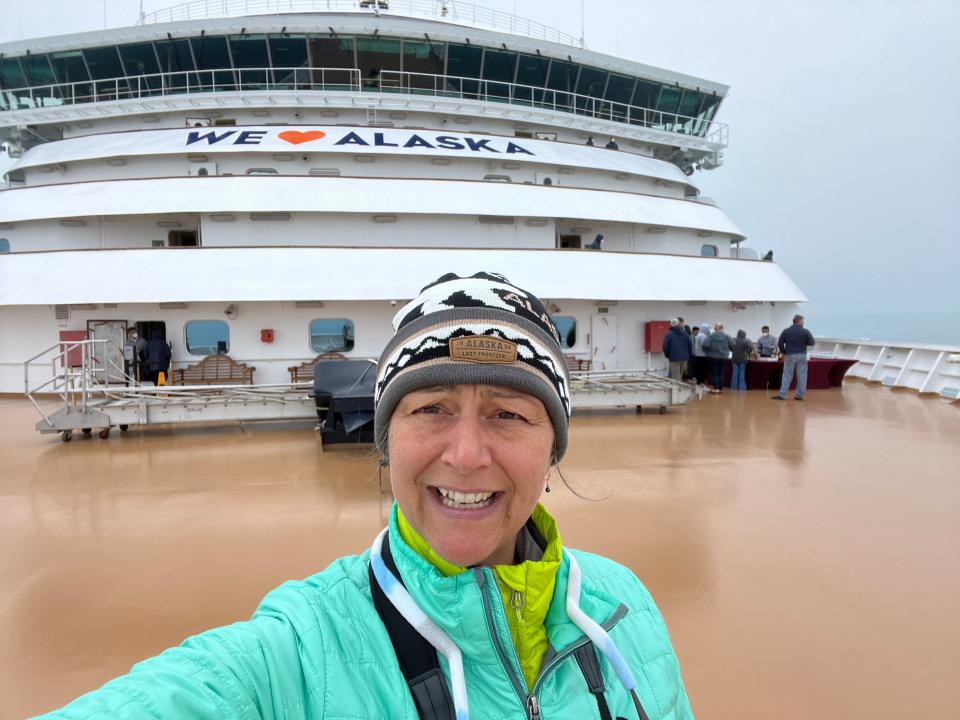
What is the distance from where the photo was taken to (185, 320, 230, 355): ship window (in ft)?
39.8


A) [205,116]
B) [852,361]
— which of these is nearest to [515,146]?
[205,116]

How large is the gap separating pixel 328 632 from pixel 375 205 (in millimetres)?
12901

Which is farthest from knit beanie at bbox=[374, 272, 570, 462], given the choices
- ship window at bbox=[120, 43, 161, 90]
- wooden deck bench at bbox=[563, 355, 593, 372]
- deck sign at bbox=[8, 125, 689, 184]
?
ship window at bbox=[120, 43, 161, 90]

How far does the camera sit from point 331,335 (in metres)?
12.5

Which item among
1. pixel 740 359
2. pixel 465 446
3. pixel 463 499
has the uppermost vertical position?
pixel 465 446

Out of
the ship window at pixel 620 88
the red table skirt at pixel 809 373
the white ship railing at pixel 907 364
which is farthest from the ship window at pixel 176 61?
the white ship railing at pixel 907 364

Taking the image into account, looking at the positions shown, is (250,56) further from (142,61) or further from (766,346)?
(766,346)

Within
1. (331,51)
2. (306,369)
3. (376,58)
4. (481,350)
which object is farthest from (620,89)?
(481,350)

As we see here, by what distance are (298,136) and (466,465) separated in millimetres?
15377

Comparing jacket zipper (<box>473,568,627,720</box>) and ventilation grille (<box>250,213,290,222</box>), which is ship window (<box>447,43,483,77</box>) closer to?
ventilation grille (<box>250,213,290,222</box>)

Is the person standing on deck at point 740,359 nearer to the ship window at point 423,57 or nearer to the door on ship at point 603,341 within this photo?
the door on ship at point 603,341

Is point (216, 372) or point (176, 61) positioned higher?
point (176, 61)

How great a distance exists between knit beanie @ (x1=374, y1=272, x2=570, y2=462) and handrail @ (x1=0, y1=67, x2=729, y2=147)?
1528 cm

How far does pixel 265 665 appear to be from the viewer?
1058 mm
